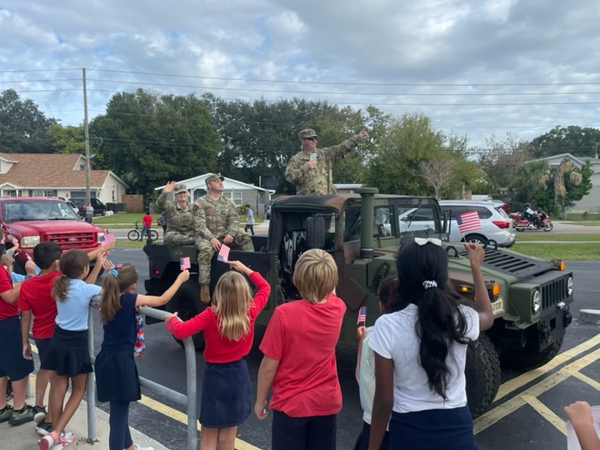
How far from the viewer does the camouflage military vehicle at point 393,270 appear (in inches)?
180

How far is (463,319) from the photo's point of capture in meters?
2.31

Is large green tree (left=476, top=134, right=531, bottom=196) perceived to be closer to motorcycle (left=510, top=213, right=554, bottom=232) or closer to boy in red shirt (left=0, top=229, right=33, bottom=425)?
motorcycle (left=510, top=213, right=554, bottom=232)

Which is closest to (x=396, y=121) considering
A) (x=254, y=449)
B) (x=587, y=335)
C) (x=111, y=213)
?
(x=111, y=213)

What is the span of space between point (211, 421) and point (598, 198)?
203 ft

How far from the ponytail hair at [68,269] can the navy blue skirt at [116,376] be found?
599 mm

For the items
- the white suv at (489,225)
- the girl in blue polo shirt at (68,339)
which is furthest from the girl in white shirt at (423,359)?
the white suv at (489,225)

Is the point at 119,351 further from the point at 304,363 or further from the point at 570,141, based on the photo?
the point at 570,141

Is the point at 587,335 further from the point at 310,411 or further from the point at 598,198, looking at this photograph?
the point at 598,198

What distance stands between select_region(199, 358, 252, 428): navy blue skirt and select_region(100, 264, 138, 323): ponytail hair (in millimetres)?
772

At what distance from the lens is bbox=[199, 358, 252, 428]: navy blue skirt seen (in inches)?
128

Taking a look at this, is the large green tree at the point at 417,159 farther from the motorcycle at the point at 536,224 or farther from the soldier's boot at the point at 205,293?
the soldier's boot at the point at 205,293

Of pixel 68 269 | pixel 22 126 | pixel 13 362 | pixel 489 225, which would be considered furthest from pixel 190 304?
pixel 22 126

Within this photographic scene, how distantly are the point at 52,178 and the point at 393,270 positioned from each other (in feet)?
182

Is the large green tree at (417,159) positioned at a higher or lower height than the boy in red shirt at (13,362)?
higher
